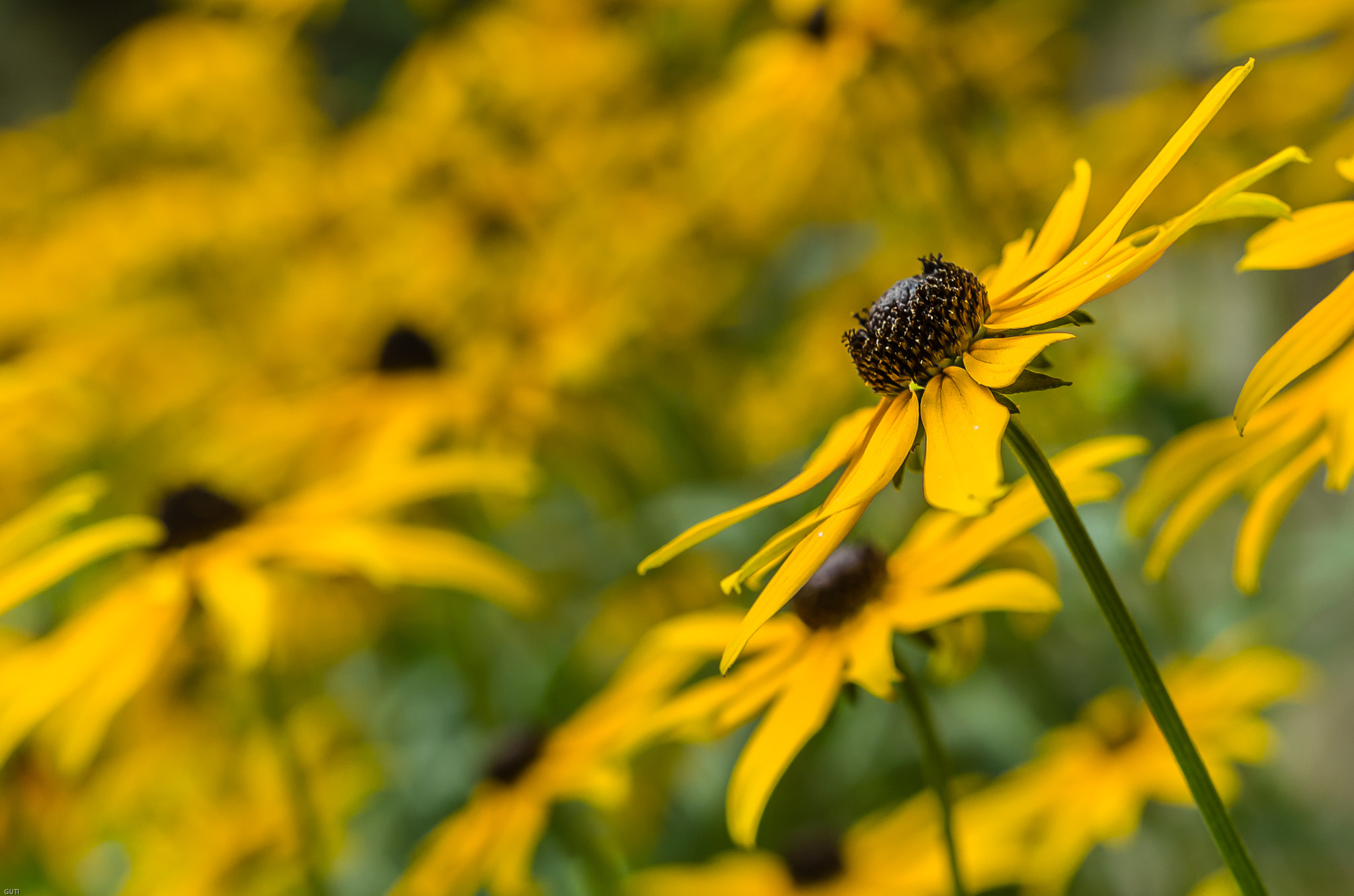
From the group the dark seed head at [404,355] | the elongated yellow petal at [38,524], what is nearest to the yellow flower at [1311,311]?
the elongated yellow petal at [38,524]

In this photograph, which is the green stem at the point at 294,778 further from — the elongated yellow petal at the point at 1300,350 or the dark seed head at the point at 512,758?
the elongated yellow petal at the point at 1300,350

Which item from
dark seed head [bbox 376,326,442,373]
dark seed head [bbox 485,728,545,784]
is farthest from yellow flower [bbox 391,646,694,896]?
dark seed head [bbox 376,326,442,373]

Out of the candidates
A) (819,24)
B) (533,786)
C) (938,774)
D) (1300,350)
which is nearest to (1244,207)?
(1300,350)

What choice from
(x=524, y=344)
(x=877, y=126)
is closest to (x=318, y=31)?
(x=524, y=344)

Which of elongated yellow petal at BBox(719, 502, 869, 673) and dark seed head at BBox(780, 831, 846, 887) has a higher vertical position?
elongated yellow petal at BBox(719, 502, 869, 673)

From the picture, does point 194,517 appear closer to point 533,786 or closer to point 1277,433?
point 533,786

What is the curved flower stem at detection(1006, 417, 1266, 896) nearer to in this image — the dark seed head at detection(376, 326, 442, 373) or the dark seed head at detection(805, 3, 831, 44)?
the dark seed head at detection(805, 3, 831, 44)

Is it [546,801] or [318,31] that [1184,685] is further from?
[318,31]
